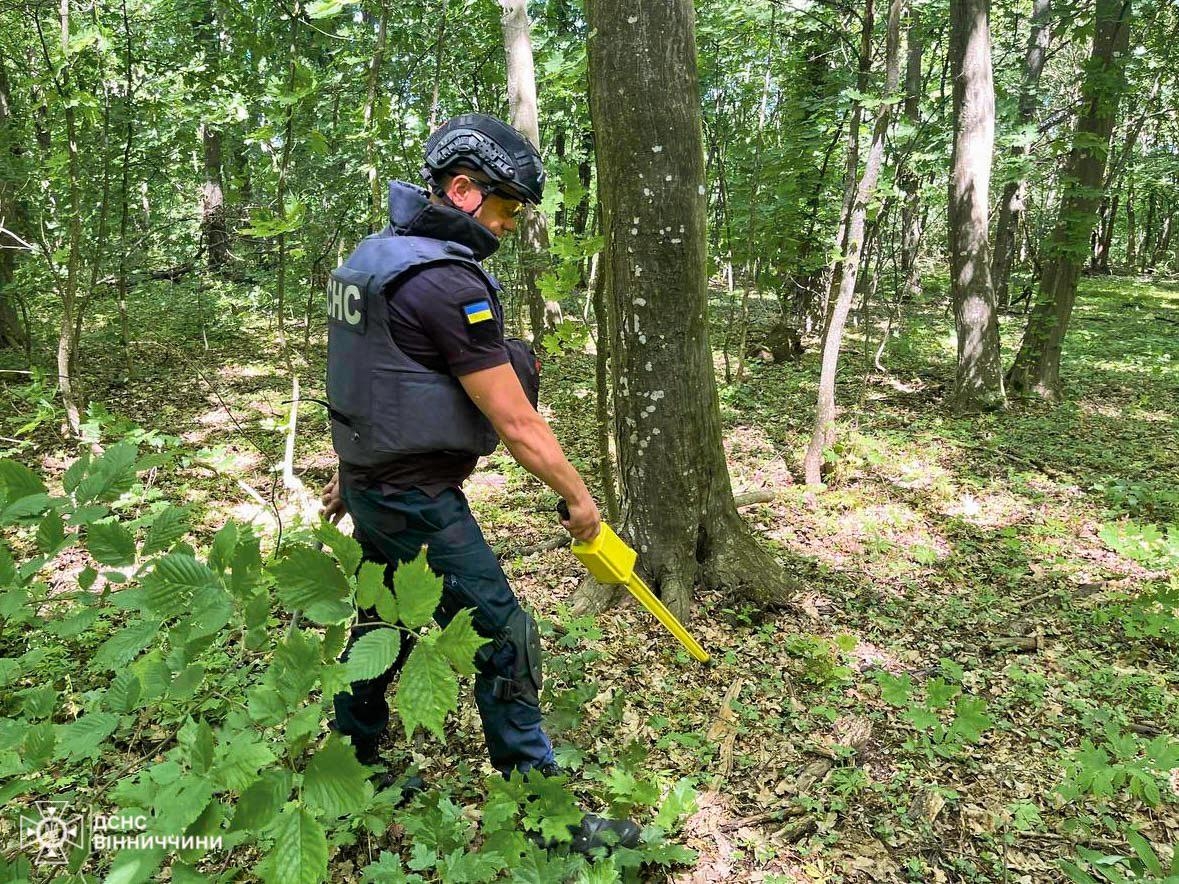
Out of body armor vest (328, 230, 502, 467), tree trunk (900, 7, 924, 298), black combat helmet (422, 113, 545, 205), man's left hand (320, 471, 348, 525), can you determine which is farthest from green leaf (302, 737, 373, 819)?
tree trunk (900, 7, 924, 298)

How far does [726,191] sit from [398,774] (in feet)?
28.9

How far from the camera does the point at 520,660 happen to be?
223 cm

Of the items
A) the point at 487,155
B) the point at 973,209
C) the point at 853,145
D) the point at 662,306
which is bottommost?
the point at 662,306

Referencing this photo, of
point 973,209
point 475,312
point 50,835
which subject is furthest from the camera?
point 973,209

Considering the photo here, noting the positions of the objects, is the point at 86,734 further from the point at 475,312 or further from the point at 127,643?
the point at 475,312

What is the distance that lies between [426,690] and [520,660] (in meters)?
1.21

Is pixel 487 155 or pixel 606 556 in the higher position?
pixel 487 155

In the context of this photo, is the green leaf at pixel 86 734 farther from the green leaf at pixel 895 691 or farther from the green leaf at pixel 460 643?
the green leaf at pixel 895 691

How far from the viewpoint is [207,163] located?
12375mm

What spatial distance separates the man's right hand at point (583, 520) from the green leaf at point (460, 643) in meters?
1.17

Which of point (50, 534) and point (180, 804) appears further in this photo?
point (50, 534)

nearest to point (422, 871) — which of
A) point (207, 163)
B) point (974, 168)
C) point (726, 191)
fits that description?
point (974, 168)

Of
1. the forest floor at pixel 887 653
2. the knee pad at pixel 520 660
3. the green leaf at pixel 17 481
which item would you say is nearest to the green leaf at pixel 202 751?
the green leaf at pixel 17 481

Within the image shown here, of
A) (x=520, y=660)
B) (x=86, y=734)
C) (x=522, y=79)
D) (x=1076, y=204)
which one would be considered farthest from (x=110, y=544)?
(x=1076, y=204)
